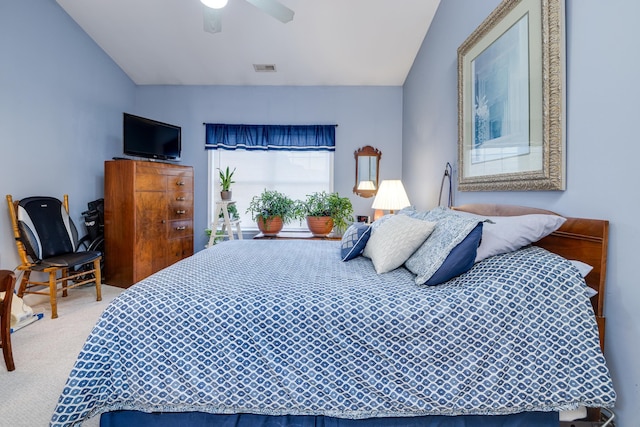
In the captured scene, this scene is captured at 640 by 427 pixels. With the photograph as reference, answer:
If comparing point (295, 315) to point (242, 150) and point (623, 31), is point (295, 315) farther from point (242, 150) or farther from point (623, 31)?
point (242, 150)

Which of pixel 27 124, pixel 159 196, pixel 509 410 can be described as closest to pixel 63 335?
pixel 159 196

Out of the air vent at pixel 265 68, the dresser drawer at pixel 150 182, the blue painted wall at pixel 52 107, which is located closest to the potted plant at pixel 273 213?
the dresser drawer at pixel 150 182

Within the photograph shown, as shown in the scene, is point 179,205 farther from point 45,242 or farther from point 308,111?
point 308,111

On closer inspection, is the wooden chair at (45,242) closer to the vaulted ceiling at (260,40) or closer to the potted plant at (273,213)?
the potted plant at (273,213)

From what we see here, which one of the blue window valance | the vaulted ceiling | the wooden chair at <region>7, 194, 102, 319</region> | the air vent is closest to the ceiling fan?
the vaulted ceiling

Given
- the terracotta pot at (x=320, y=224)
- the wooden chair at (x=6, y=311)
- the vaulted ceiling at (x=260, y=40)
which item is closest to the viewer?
the wooden chair at (x=6, y=311)

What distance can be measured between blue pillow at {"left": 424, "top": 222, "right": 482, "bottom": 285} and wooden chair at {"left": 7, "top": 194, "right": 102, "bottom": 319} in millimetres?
3007

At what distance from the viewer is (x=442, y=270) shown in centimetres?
133

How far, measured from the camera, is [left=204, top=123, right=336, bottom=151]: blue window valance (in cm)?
420

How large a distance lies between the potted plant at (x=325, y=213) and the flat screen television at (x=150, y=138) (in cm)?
182

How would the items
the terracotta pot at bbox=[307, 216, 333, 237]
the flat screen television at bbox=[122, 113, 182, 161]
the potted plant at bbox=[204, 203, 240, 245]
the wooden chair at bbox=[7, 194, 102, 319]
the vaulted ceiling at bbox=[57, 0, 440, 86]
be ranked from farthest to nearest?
the potted plant at bbox=[204, 203, 240, 245], the terracotta pot at bbox=[307, 216, 333, 237], the flat screen television at bbox=[122, 113, 182, 161], the vaulted ceiling at bbox=[57, 0, 440, 86], the wooden chair at bbox=[7, 194, 102, 319]

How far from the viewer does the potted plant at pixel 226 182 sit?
3912mm

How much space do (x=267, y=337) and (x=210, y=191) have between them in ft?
11.7

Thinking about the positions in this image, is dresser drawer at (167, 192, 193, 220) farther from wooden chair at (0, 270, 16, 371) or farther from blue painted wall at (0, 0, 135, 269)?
wooden chair at (0, 270, 16, 371)
